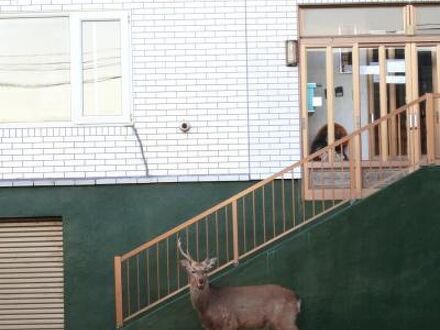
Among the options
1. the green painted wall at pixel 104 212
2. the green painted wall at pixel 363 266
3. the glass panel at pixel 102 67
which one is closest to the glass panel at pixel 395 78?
the green painted wall at pixel 363 266

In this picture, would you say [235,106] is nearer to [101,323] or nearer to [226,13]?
[226,13]

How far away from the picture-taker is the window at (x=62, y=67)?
1128 centimetres

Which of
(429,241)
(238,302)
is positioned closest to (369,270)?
(429,241)

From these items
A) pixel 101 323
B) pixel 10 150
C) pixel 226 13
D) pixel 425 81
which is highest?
pixel 226 13

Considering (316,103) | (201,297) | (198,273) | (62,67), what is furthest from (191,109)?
(201,297)

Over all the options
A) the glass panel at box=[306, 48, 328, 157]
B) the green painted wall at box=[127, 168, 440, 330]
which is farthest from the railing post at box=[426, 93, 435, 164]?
the glass panel at box=[306, 48, 328, 157]

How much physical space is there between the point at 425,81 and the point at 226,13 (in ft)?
9.15

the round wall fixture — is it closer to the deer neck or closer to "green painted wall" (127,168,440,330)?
"green painted wall" (127,168,440,330)

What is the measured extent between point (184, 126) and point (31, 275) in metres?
2.77

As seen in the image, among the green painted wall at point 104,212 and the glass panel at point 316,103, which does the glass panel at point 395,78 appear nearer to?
the glass panel at point 316,103

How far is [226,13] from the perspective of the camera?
11.3 m

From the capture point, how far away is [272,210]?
11055mm

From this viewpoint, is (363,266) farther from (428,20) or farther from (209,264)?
(428,20)

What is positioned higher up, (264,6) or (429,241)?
(264,6)
